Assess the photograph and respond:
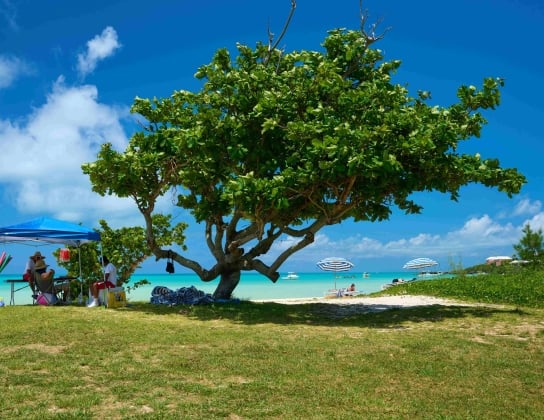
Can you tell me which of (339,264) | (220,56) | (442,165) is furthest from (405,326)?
(339,264)

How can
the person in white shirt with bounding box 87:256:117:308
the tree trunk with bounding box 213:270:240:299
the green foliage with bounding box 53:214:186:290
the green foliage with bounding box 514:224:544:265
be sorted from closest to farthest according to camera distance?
the person in white shirt with bounding box 87:256:117:308, the tree trunk with bounding box 213:270:240:299, the green foliage with bounding box 53:214:186:290, the green foliage with bounding box 514:224:544:265

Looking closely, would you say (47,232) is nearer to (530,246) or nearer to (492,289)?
(492,289)

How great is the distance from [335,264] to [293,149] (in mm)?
17864

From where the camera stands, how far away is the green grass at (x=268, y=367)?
6473mm

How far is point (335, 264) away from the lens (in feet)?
106

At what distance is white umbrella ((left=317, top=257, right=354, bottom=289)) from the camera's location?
3216cm

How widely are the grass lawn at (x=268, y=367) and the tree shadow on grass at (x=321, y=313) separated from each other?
0.26 meters

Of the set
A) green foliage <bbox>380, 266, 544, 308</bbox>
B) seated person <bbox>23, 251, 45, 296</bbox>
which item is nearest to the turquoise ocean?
seated person <bbox>23, 251, 45, 296</bbox>

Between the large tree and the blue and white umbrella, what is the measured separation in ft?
68.7

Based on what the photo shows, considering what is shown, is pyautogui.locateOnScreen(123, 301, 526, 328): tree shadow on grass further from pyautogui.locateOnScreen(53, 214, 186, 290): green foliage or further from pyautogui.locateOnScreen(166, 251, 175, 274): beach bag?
pyautogui.locateOnScreen(53, 214, 186, 290): green foliage

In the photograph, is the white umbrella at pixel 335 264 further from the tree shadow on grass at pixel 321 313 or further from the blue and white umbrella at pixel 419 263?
the tree shadow on grass at pixel 321 313

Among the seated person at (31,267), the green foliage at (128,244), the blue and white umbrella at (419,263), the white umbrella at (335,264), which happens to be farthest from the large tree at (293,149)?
the blue and white umbrella at (419,263)

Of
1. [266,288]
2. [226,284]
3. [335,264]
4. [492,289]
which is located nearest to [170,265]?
[226,284]

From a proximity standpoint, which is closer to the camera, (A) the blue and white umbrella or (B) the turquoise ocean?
(A) the blue and white umbrella
